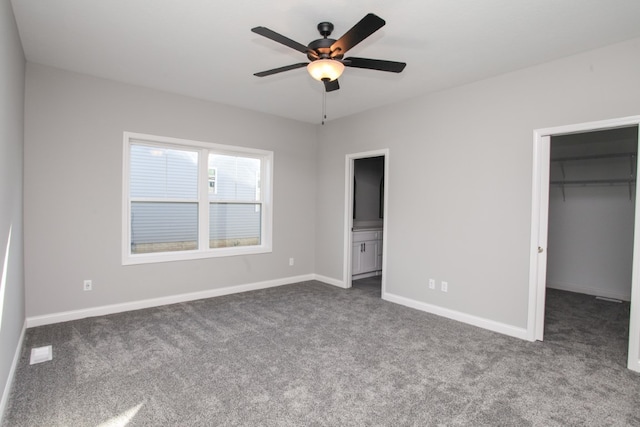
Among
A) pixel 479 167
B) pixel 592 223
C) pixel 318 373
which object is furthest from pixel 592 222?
pixel 318 373

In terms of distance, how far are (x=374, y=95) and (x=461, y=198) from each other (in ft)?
5.31

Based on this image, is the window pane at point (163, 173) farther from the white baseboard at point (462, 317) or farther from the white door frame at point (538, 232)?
the white door frame at point (538, 232)

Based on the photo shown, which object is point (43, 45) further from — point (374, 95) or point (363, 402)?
point (363, 402)

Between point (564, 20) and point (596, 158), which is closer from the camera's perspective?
point (564, 20)

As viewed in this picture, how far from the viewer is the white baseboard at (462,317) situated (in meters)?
3.35

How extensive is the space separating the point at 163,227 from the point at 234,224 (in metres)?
1.00

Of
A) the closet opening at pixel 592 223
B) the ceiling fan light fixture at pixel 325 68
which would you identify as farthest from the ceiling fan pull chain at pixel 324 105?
the closet opening at pixel 592 223

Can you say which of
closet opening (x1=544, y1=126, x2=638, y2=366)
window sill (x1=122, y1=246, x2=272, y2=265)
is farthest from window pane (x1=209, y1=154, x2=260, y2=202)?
closet opening (x1=544, y1=126, x2=638, y2=366)

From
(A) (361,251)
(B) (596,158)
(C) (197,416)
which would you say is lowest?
(C) (197,416)

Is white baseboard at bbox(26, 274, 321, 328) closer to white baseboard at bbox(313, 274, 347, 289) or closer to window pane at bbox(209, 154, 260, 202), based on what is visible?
white baseboard at bbox(313, 274, 347, 289)

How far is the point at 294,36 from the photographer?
9.04ft

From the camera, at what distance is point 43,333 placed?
3197 millimetres

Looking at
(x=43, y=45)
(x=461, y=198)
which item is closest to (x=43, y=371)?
(x=43, y=45)

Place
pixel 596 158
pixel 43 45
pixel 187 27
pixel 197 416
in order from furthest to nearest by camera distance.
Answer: pixel 596 158 < pixel 43 45 < pixel 187 27 < pixel 197 416
